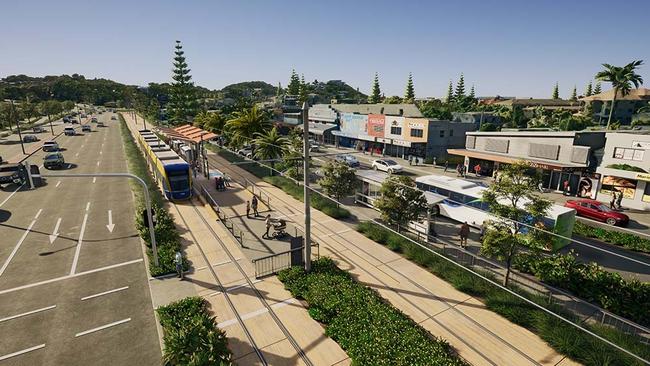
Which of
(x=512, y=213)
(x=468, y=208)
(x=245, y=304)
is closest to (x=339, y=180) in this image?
(x=468, y=208)

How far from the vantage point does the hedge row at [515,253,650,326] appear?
1373cm

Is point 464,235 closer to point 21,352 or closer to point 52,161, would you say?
point 21,352

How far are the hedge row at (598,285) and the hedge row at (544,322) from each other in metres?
2.39

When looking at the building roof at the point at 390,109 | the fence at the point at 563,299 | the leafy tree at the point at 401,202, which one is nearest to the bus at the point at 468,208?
the leafy tree at the point at 401,202

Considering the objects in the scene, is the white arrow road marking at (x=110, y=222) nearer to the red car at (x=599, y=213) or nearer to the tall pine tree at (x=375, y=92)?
the red car at (x=599, y=213)

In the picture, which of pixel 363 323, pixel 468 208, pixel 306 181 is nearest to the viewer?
pixel 363 323

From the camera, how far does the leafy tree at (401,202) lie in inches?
821

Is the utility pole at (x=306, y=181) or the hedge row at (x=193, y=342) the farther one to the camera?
the utility pole at (x=306, y=181)

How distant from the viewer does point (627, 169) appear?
1144 inches

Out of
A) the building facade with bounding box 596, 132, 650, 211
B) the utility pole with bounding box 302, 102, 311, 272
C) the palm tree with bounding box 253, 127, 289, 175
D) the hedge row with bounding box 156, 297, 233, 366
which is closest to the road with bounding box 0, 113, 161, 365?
the hedge row with bounding box 156, 297, 233, 366

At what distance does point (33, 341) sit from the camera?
12.4 metres

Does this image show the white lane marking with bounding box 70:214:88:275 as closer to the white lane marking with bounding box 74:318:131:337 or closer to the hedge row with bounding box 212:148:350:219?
the white lane marking with bounding box 74:318:131:337

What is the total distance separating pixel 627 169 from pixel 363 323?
30.5 m

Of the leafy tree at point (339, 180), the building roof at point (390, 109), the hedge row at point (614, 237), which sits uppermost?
the building roof at point (390, 109)
